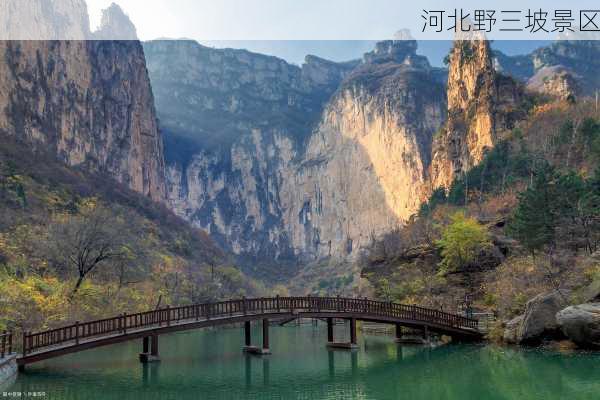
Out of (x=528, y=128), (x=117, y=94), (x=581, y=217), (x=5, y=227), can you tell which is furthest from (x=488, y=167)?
(x=117, y=94)

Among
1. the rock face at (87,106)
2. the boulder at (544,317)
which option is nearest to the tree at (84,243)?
the boulder at (544,317)

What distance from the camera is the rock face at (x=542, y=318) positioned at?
28641 mm

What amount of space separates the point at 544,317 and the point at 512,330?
2599 millimetres

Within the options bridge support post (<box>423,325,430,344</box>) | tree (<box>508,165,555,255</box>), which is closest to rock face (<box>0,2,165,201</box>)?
bridge support post (<box>423,325,430,344</box>)

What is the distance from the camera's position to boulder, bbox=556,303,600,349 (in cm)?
2586

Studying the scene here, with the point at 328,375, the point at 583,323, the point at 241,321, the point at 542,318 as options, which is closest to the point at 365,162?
the point at 241,321

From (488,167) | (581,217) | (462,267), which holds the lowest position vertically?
(462,267)

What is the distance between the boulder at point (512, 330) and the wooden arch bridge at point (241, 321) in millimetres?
3489

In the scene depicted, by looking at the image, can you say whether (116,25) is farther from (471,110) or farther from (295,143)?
(471,110)

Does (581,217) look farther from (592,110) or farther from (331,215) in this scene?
(331,215)

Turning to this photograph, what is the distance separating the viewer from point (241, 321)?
30.5 m

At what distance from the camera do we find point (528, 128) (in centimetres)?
7650

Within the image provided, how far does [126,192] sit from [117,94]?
22673 millimetres

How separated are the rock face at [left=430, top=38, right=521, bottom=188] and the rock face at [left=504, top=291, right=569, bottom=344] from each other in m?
57.0
